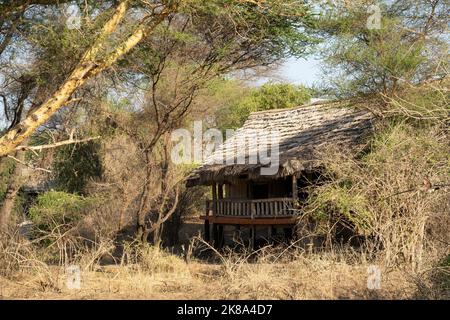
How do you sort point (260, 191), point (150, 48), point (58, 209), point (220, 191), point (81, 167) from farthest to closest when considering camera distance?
1. point (81, 167)
2. point (260, 191)
3. point (220, 191)
4. point (58, 209)
5. point (150, 48)

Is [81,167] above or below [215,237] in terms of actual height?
above

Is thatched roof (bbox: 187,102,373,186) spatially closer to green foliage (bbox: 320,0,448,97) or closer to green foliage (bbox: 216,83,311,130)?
green foliage (bbox: 320,0,448,97)

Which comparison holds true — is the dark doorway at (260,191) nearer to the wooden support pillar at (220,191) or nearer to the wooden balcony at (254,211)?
the wooden support pillar at (220,191)

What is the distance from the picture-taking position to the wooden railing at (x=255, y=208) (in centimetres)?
1642

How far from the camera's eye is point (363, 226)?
10.6 metres

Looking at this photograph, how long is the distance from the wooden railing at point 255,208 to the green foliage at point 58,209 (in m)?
4.86

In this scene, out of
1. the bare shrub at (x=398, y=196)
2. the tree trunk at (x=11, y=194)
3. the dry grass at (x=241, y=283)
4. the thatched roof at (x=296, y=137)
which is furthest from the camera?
the tree trunk at (x=11, y=194)

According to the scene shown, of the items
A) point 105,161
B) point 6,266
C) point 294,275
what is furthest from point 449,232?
point 105,161

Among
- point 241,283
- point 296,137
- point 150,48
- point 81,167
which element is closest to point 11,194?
point 150,48

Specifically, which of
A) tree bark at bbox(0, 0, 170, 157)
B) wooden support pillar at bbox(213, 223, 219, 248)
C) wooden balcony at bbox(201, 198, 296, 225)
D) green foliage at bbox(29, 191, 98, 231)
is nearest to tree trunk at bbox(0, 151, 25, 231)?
green foliage at bbox(29, 191, 98, 231)

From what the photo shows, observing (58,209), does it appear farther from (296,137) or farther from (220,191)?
(296,137)

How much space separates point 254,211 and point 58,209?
23.0 ft

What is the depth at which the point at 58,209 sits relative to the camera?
1978 cm

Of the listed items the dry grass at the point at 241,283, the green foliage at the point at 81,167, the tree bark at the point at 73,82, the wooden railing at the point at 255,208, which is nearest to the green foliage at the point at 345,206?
the dry grass at the point at 241,283
